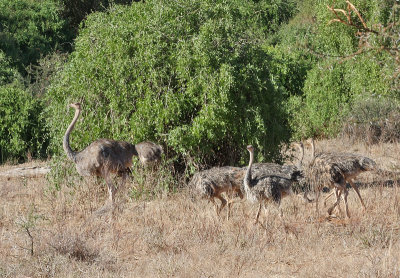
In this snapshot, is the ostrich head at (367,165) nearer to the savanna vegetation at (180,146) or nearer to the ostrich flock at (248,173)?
the ostrich flock at (248,173)

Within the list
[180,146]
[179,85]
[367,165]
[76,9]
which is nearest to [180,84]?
[179,85]

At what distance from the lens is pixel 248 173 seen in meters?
8.31

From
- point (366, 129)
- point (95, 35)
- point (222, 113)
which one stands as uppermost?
point (95, 35)

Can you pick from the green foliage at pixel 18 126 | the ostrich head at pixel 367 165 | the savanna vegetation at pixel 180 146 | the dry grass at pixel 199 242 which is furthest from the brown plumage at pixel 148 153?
the green foliage at pixel 18 126

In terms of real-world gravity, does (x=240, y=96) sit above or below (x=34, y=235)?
above

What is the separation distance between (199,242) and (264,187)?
1.33 m

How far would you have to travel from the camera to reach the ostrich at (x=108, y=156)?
31.0 feet

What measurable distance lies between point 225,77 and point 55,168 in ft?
10.8

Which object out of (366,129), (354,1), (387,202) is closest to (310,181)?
(387,202)

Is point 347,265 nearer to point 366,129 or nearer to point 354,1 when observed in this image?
point 366,129

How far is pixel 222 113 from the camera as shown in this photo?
9.98 metres

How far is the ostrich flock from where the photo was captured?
328 inches

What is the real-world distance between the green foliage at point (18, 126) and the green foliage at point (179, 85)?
488 centimetres

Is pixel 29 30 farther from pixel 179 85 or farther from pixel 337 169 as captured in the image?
pixel 337 169
